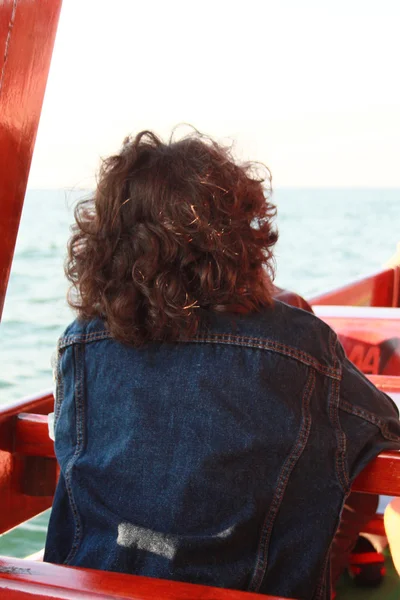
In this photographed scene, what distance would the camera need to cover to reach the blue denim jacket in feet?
3.62

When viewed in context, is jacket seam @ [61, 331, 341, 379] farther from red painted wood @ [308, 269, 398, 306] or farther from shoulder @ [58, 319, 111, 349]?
red painted wood @ [308, 269, 398, 306]

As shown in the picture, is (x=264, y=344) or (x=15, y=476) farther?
(x=15, y=476)

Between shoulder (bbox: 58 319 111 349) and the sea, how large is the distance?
8 cm

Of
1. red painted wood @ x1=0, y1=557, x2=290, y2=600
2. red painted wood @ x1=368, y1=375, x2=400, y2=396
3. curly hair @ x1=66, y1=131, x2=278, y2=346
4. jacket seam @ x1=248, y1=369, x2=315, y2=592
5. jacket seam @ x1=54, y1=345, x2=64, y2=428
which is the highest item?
curly hair @ x1=66, y1=131, x2=278, y2=346

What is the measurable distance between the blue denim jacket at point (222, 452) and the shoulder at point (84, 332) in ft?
0.09

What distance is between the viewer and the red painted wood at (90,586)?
3.08ft

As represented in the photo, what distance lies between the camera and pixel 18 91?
1.02 meters

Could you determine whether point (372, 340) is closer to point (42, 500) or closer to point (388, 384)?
point (388, 384)

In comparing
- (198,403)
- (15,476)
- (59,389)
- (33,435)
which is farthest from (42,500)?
(198,403)

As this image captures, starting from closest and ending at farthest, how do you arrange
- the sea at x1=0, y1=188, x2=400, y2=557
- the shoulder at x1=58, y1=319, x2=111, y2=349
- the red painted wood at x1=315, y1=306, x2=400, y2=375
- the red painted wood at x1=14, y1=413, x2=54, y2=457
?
the shoulder at x1=58, y1=319, x2=111, y2=349, the red painted wood at x1=14, y1=413, x2=54, y2=457, the red painted wood at x1=315, y1=306, x2=400, y2=375, the sea at x1=0, y1=188, x2=400, y2=557

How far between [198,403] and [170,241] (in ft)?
0.79

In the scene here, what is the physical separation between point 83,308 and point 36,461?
54 cm

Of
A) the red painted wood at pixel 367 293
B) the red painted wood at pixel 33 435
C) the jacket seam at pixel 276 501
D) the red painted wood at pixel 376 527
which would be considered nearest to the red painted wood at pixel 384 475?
the jacket seam at pixel 276 501

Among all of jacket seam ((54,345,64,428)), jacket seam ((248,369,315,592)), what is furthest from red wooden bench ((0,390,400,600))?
jacket seam ((54,345,64,428))
